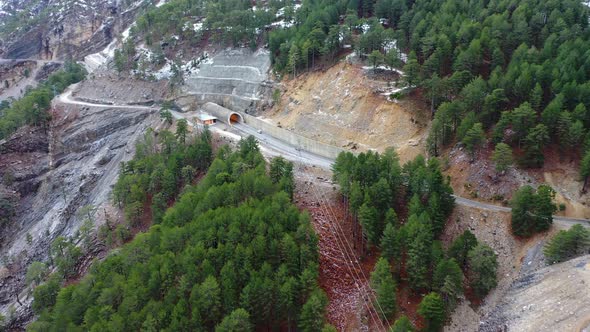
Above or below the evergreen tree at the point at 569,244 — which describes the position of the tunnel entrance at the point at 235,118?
below

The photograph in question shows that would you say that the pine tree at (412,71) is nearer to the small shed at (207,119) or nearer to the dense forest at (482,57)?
the dense forest at (482,57)

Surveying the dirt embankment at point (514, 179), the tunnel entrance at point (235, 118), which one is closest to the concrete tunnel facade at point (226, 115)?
the tunnel entrance at point (235, 118)

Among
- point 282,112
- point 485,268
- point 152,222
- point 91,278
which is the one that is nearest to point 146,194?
point 152,222

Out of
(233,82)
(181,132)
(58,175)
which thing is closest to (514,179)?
(181,132)

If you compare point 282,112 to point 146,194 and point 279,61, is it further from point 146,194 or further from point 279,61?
point 146,194

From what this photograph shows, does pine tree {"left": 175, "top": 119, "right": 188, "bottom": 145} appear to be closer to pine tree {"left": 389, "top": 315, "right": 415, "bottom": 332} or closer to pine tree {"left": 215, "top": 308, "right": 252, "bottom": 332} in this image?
pine tree {"left": 215, "top": 308, "right": 252, "bottom": 332}

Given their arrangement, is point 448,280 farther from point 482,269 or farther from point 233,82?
point 233,82
